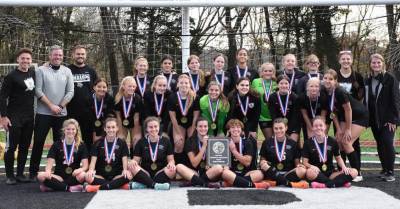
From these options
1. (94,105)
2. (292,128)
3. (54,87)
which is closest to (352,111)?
(292,128)

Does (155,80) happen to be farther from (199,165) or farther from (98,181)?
(98,181)

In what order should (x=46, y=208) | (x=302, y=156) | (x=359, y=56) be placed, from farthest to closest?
(x=359, y=56) → (x=302, y=156) → (x=46, y=208)

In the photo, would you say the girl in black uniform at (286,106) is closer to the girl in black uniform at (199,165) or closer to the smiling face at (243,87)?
the smiling face at (243,87)

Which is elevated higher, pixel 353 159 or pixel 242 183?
pixel 353 159

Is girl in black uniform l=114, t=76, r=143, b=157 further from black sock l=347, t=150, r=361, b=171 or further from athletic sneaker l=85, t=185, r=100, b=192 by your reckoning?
black sock l=347, t=150, r=361, b=171

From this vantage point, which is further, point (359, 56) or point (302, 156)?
point (359, 56)

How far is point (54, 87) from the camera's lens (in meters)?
6.70

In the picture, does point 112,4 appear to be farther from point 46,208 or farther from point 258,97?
point 46,208

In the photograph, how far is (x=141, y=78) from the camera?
279 inches

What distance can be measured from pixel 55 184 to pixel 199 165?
1.74 meters

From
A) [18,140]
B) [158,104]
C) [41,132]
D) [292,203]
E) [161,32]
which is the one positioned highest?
[161,32]

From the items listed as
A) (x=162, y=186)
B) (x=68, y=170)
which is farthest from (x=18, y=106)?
(x=162, y=186)

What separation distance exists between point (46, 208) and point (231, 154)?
237cm

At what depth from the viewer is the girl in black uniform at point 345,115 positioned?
6.44m
